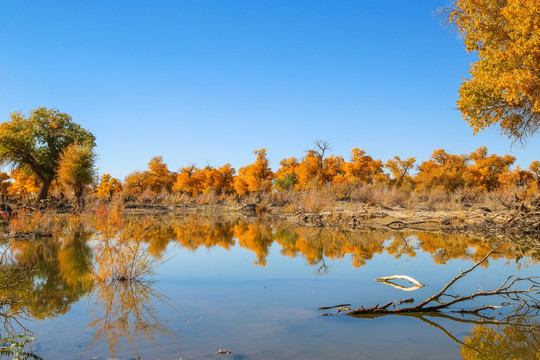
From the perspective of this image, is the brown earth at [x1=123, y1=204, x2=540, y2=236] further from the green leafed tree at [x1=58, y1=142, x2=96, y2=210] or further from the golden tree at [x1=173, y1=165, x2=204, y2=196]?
the golden tree at [x1=173, y1=165, x2=204, y2=196]

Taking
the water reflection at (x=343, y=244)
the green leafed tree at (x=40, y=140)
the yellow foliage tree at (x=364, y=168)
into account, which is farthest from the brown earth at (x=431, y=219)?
the yellow foliage tree at (x=364, y=168)

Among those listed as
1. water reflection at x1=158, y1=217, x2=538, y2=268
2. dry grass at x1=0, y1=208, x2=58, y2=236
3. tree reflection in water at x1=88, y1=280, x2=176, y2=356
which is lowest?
tree reflection in water at x1=88, y1=280, x2=176, y2=356

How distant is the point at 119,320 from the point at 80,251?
8.35m

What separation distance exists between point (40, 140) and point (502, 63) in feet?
112

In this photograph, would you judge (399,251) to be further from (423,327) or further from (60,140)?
(60,140)

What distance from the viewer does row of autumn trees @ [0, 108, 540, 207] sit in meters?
32.9

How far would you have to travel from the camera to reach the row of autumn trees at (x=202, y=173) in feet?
108

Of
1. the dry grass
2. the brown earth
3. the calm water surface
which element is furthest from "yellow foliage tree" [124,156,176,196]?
the calm water surface

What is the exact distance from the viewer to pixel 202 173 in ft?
229

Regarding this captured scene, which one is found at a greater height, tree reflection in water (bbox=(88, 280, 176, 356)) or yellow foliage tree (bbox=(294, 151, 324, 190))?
yellow foliage tree (bbox=(294, 151, 324, 190))

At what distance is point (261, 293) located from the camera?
8609 mm

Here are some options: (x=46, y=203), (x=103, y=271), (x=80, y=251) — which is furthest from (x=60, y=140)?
(x=103, y=271)

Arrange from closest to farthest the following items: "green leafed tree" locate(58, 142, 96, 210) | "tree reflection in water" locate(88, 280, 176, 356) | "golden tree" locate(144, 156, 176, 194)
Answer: "tree reflection in water" locate(88, 280, 176, 356), "green leafed tree" locate(58, 142, 96, 210), "golden tree" locate(144, 156, 176, 194)

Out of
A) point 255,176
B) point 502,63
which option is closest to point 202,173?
point 255,176
